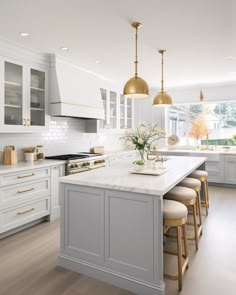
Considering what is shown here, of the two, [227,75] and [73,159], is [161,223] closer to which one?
[73,159]

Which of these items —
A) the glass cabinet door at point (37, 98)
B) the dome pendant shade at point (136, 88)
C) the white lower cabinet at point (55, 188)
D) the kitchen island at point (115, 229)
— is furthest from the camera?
the glass cabinet door at point (37, 98)

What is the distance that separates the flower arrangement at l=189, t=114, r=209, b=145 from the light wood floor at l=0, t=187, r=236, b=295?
3626 mm

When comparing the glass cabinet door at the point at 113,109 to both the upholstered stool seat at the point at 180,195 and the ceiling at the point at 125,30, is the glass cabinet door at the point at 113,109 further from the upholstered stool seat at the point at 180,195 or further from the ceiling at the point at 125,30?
the upholstered stool seat at the point at 180,195

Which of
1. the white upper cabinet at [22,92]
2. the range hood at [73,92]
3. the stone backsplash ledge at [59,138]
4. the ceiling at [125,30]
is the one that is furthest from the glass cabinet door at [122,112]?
the white upper cabinet at [22,92]

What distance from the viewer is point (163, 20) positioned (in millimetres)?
2705

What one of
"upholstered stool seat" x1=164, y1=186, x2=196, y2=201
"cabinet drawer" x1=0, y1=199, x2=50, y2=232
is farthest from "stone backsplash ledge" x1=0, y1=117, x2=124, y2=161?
"upholstered stool seat" x1=164, y1=186, x2=196, y2=201

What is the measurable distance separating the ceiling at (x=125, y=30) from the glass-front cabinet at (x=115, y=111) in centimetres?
111

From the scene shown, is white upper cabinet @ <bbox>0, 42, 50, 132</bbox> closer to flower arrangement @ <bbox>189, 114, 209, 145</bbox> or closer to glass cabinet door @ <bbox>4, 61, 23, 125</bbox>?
glass cabinet door @ <bbox>4, 61, 23, 125</bbox>

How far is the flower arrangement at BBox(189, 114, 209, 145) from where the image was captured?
6750 mm

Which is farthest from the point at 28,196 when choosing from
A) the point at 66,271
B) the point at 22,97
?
the point at 22,97

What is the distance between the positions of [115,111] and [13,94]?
9.16ft

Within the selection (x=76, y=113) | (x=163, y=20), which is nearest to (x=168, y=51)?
(x=163, y=20)

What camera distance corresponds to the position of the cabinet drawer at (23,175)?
3057 mm

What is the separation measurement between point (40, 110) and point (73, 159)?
968 millimetres
